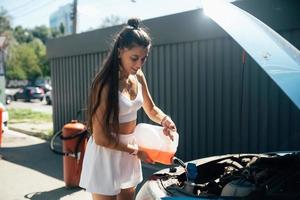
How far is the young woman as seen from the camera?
8.55ft

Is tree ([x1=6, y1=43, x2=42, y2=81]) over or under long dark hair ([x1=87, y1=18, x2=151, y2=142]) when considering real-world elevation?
over

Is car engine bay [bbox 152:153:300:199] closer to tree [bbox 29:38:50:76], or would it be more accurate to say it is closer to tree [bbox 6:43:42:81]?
tree [bbox 29:38:50:76]

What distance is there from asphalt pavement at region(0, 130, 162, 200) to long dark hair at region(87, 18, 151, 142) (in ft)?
11.4

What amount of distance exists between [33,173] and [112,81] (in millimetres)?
5376

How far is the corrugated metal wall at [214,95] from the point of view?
5.75m

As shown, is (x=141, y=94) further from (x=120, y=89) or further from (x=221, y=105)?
(x=221, y=105)

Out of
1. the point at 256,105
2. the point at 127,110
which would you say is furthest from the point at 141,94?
the point at 256,105

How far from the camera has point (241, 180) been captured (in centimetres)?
242

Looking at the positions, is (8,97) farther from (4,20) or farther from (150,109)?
(4,20)

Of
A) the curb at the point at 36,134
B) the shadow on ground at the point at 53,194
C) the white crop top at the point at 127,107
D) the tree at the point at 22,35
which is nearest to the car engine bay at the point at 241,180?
the white crop top at the point at 127,107

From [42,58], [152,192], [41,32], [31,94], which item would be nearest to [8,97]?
[31,94]

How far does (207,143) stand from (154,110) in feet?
12.5

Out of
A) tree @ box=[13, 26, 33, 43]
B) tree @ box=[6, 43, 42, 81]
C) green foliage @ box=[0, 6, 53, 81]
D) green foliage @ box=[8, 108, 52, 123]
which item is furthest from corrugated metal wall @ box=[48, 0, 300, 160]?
tree @ box=[13, 26, 33, 43]

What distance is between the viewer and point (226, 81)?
21.0ft
